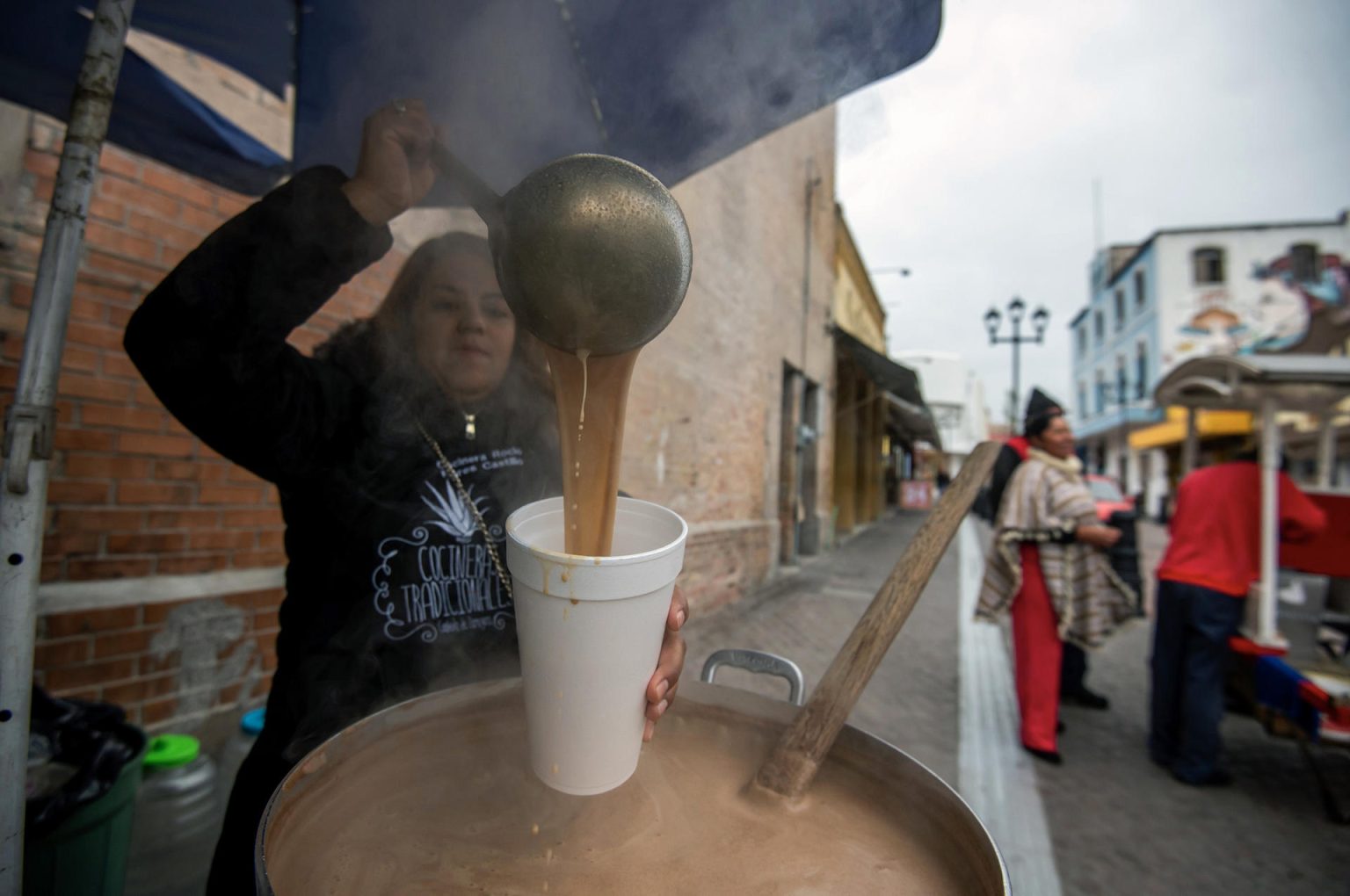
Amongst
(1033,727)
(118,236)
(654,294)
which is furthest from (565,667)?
(1033,727)

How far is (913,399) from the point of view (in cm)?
1092

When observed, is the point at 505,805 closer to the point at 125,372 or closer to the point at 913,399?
the point at 125,372

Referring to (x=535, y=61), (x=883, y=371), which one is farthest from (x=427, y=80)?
(x=883, y=371)

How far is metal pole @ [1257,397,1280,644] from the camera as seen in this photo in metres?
3.32

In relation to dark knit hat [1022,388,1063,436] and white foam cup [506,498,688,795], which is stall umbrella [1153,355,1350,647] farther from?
white foam cup [506,498,688,795]

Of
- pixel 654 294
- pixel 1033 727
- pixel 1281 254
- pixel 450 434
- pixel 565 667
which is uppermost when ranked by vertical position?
pixel 1281 254

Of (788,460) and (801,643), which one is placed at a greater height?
(788,460)

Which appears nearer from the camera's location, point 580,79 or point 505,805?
point 505,805

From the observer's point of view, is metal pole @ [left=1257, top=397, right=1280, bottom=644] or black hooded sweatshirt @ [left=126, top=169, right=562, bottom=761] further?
metal pole @ [left=1257, top=397, right=1280, bottom=644]

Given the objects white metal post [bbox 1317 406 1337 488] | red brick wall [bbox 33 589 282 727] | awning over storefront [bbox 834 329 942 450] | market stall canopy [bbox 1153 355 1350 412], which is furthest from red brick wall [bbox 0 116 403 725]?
awning over storefront [bbox 834 329 942 450]

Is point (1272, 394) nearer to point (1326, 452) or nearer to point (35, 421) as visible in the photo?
point (1326, 452)

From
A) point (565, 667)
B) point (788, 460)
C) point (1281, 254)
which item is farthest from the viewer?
point (1281, 254)

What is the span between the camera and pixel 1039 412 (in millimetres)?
3816

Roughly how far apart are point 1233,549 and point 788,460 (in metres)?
5.51
